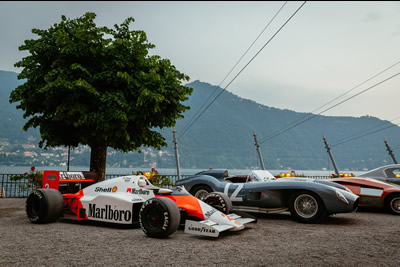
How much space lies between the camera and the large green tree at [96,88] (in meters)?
10.9

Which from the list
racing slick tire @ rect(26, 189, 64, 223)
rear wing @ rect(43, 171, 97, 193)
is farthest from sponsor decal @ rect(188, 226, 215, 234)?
rear wing @ rect(43, 171, 97, 193)

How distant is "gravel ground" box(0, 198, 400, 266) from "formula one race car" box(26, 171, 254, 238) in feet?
0.64

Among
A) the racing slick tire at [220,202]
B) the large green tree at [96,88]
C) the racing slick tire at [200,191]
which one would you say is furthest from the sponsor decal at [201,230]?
the large green tree at [96,88]

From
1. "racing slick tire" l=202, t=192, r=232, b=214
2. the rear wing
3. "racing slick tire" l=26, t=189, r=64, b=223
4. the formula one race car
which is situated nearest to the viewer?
the formula one race car

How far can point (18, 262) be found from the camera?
12.7 feet

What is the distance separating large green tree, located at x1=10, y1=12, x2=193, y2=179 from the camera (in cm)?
1092

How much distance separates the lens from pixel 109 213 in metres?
6.61

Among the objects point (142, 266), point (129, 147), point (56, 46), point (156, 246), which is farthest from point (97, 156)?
point (142, 266)

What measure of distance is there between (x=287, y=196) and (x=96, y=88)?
789 centimetres

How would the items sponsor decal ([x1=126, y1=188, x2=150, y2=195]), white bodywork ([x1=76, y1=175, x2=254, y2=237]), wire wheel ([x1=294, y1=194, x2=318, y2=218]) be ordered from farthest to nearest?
wire wheel ([x1=294, y1=194, x2=318, y2=218])
sponsor decal ([x1=126, y1=188, x2=150, y2=195])
white bodywork ([x1=76, y1=175, x2=254, y2=237])

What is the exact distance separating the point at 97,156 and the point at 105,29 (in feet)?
17.1

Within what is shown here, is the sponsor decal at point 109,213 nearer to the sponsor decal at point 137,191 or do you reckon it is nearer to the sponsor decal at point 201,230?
the sponsor decal at point 137,191

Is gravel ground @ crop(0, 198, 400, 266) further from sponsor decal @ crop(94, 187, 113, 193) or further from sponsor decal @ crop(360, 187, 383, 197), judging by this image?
sponsor decal @ crop(360, 187, 383, 197)

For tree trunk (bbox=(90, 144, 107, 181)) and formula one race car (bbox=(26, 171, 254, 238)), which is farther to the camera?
tree trunk (bbox=(90, 144, 107, 181))
